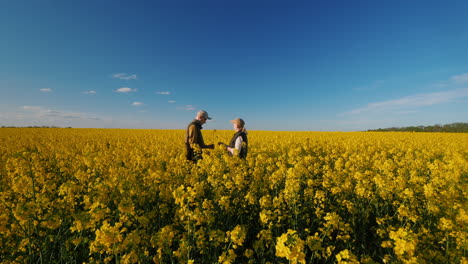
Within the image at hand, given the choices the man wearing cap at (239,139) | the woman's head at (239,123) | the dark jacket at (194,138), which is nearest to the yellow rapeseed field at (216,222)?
the dark jacket at (194,138)

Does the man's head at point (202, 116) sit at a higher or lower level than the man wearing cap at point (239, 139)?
higher

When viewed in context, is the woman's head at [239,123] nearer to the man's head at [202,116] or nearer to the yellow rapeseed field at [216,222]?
the man's head at [202,116]

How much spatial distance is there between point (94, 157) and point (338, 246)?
18.2 ft

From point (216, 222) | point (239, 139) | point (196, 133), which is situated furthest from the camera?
point (239, 139)

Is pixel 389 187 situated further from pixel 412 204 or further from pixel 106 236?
pixel 106 236

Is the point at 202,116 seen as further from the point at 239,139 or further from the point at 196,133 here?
the point at 239,139

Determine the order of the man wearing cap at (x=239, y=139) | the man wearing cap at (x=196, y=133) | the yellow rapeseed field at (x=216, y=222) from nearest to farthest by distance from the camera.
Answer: the yellow rapeseed field at (x=216, y=222), the man wearing cap at (x=196, y=133), the man wearing cap at (x=239, y=139)

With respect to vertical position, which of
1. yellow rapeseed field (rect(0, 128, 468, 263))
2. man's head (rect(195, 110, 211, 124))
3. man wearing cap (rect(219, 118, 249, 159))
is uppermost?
man's head (rect(195, 110, 211, 124))

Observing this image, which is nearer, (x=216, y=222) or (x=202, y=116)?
(x=216, y=222)

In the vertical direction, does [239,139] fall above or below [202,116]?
below

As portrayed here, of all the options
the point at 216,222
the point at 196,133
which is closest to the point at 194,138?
the point at 196,133

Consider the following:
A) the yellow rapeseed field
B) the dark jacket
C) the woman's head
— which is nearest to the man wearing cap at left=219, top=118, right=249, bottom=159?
the woman's head

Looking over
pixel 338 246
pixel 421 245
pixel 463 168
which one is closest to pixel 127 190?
pixel 338 246

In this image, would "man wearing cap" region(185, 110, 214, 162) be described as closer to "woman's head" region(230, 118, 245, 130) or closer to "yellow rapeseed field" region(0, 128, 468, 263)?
"yellow rapeseed field" region(0, 128, 468, 263)
